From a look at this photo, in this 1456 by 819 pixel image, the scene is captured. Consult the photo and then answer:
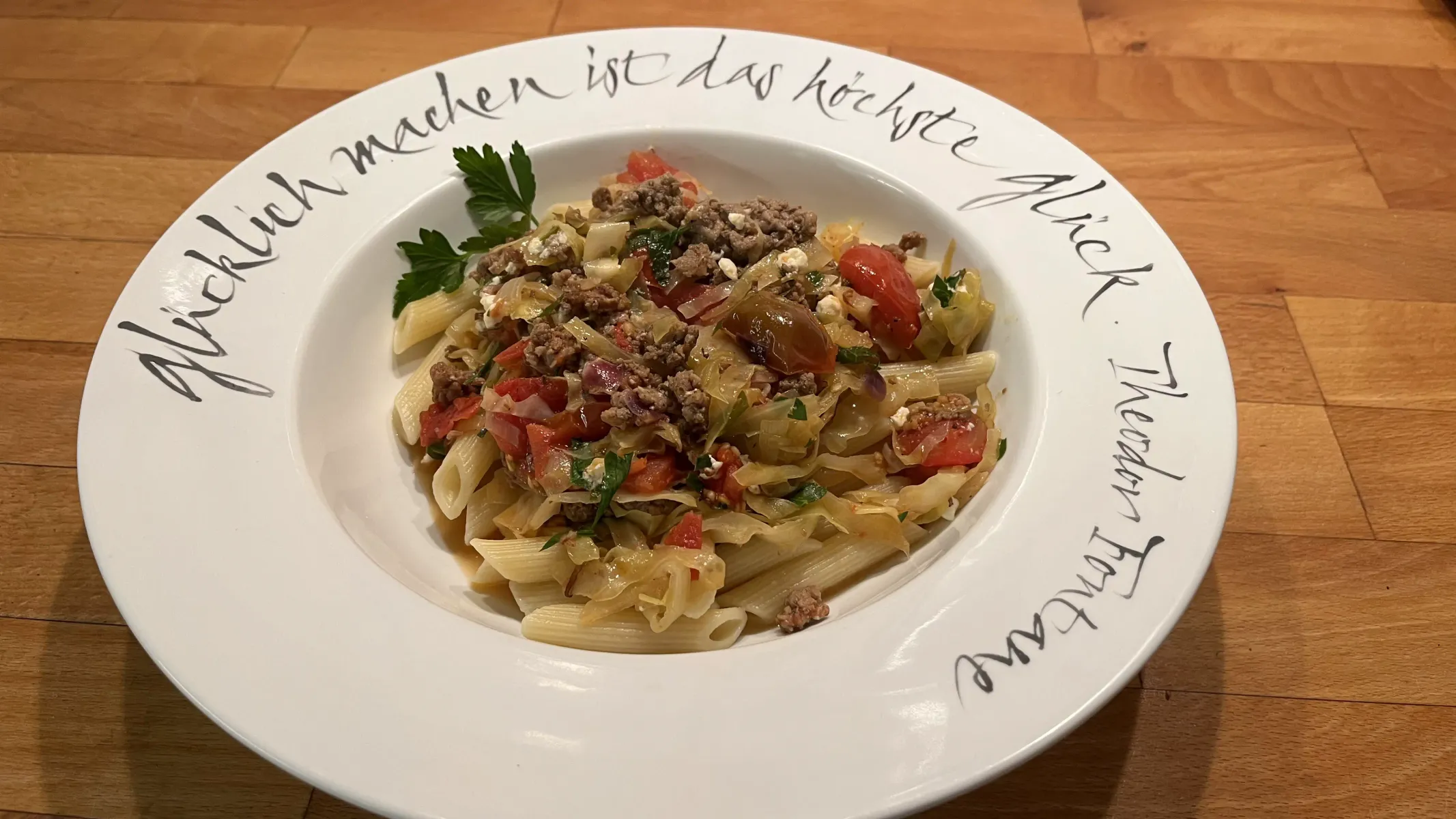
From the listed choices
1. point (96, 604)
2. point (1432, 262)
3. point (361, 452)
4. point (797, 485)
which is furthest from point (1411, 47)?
point (96, 604)

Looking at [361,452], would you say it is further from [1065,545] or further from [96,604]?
[1065,545]

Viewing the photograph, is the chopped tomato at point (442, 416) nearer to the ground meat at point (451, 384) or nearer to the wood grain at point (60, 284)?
the ground meat at point (451, 384)

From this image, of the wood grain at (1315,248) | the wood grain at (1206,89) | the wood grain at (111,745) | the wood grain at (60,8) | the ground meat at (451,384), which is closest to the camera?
the wood grain at (111,745)

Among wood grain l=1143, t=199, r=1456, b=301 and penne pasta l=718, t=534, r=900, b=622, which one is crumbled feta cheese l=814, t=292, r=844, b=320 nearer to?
penne pasta l=718, t=534, r=900, b=622

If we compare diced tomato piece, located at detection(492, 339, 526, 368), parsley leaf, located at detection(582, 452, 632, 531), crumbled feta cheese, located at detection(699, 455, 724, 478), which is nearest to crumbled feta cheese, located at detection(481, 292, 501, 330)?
diced tomato piece, located at detection(492, 339, 526, 368)


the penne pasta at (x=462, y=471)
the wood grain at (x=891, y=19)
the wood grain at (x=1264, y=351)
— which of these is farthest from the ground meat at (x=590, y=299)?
the wood grain at (x=891, y=19)

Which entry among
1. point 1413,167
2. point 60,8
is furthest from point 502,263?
point 1413,167

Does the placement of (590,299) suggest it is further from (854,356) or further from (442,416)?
(854,356)
